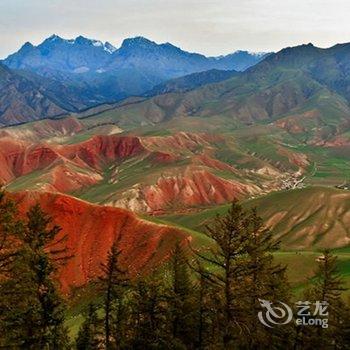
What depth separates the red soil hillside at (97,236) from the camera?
99.3 meters

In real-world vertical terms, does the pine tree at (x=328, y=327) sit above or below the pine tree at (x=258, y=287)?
below

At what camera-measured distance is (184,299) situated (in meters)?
41.9

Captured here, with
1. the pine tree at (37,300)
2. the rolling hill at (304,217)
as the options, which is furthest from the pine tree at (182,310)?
the rolling hill at (304,217)

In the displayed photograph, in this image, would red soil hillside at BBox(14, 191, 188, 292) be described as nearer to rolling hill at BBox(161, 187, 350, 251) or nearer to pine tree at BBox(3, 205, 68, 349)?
rolling hill at BBox(161, 187, 350, 251)

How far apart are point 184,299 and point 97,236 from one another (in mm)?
67943

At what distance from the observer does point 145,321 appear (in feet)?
142

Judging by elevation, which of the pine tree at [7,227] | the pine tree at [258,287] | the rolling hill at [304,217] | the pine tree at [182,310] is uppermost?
the pine tree at [7,227]

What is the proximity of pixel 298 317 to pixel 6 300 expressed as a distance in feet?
72.3

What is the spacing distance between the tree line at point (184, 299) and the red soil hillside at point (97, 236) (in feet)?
158

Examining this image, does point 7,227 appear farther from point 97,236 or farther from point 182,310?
point 97,236

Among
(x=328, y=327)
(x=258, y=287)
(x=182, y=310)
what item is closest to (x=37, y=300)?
(x=182, y=310)

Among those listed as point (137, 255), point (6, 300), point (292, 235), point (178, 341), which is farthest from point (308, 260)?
point (6, 300)

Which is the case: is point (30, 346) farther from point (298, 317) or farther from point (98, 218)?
point (98, 218)

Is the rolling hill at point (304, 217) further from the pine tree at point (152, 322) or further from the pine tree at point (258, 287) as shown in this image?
the pine tree at point (152, 322)
